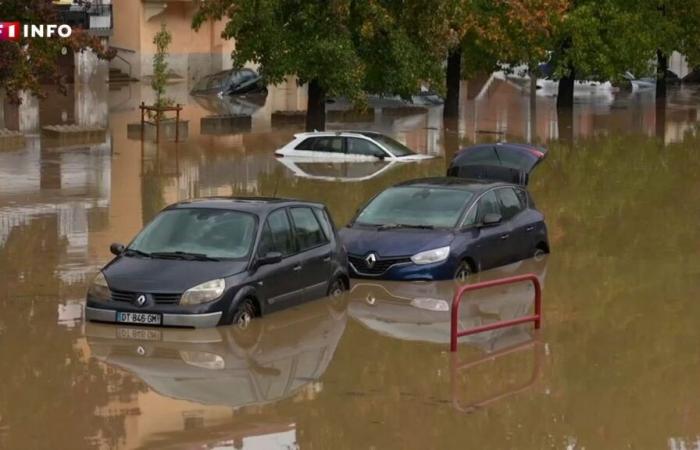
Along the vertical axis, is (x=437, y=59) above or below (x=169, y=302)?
above

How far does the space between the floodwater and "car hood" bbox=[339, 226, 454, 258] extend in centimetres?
53

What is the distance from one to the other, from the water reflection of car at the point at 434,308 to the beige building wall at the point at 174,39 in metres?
49.8

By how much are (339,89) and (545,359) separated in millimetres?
23797

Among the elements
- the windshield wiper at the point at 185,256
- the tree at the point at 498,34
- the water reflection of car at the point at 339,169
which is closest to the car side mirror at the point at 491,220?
the windshield wiper at the point at 185,256

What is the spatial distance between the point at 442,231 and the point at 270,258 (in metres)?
4.24

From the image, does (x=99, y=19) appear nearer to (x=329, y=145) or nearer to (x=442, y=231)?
(x=329, y=145)

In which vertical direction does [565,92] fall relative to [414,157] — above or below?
above

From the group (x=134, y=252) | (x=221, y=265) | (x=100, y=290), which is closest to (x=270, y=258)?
(x=221, y=265)

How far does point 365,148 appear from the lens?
3909 centimetres

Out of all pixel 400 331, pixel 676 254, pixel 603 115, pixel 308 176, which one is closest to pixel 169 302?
pixel 400 331

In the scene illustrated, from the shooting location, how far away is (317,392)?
14.6 m

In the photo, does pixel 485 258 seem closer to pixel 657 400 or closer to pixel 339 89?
pixel 657 400

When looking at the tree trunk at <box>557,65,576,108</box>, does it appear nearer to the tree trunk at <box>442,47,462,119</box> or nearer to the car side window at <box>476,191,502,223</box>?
the tree trunk at <box>442,47,462,119</box>

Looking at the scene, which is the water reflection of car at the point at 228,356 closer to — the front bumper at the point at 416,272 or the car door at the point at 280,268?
the car door at the point at 280,268
